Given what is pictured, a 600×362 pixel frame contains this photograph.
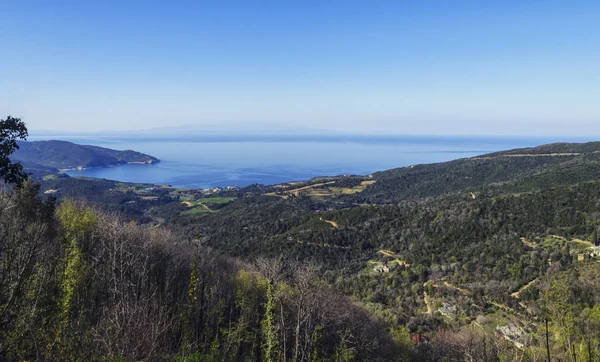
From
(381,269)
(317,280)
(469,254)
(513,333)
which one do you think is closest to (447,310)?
(513,333)

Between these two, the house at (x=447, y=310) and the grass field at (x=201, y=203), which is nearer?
the house at (x=447, y=310)

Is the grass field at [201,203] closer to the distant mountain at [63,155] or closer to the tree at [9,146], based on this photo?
the tree at [9,146]

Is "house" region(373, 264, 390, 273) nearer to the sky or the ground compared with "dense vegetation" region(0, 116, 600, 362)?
nearer to the ground

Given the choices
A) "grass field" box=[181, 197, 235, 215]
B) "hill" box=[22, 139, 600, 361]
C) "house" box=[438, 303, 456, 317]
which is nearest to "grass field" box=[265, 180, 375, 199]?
"grass field" box=[181, 197, 235, 215]

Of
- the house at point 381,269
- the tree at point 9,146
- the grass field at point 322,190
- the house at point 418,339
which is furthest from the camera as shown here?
the grass field at point 322,190

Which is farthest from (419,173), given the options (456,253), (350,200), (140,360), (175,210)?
(140,360)

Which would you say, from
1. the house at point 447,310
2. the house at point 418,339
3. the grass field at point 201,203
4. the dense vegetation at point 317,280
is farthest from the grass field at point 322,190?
the house at point 418,339

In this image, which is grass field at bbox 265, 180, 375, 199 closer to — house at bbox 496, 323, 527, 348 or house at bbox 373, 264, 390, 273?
house at bbox 373, 264, 390, 273

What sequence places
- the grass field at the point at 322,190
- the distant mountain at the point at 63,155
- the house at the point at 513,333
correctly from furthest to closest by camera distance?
the distant mountain at the point at 63,155
the grass field at the point at 322,190
the house at the point at 513,333

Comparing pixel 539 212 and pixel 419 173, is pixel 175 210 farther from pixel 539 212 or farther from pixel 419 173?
pixel 539 212
